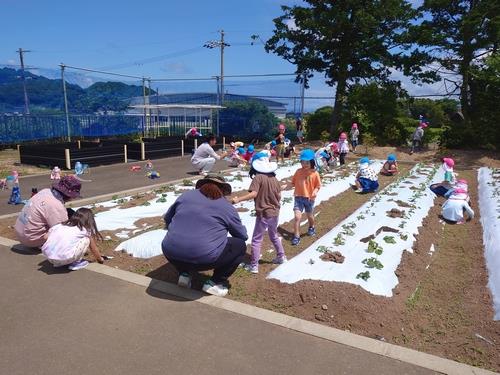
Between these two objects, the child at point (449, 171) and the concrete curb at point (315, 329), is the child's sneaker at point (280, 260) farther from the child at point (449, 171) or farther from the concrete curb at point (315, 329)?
the child at point (449, 171)

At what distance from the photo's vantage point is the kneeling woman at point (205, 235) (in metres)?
4.56

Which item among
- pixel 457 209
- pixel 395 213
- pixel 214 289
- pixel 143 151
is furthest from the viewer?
pixel 143 151

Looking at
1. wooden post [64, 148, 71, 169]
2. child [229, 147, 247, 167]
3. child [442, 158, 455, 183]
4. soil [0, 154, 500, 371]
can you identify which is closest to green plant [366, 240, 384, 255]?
soil [0, 154, 500, 371]

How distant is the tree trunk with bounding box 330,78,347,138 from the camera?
85.5 feet

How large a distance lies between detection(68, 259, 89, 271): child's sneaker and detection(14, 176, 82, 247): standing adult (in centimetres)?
65

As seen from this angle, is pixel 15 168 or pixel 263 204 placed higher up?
pixel 263 204

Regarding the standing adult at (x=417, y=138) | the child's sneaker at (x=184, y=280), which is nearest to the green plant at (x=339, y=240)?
the child's sneaker at (x=184, y=280)

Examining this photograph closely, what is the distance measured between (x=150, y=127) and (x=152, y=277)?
1039 inches

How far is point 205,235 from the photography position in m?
4.56

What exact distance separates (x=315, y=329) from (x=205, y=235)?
1530 millimetres

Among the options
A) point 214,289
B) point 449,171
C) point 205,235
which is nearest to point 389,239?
point 214,289

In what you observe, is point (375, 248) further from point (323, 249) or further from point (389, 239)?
point (323, 249)

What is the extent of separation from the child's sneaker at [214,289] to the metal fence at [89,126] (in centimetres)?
2088

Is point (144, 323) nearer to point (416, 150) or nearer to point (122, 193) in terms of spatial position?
point (122, 193)
